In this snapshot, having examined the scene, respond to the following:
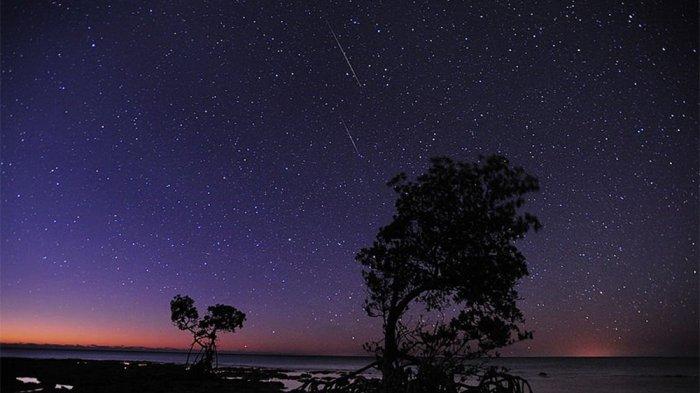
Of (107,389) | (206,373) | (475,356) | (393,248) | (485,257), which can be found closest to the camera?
(475,356)

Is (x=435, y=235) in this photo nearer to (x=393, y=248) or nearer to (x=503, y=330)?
(x=393, y=248)

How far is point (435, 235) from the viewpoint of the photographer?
621 inches

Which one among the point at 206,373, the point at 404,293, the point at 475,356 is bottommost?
the point at 206,373

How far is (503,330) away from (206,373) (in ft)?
138

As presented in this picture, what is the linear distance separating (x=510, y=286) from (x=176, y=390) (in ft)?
88.5

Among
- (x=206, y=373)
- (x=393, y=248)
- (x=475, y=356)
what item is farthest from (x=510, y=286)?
(x=206, y=373)

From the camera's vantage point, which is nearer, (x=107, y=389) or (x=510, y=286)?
(x=510, y=286)

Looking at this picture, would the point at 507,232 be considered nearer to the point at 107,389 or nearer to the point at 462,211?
the point at 462,211

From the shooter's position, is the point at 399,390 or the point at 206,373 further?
the point at 206,373

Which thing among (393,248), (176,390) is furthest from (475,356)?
(176,390)

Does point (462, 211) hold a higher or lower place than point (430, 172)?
lower

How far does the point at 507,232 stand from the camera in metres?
15.6

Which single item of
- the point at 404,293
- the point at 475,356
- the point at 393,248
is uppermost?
the point at 393,248

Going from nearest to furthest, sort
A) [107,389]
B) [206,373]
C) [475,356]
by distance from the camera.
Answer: [475,356]
[107,389]
[206,373]
